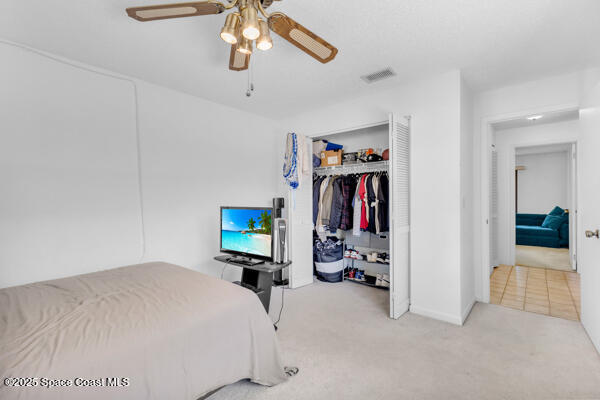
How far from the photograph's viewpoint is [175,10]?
1333mm

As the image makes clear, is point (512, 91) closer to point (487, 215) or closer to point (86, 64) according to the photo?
point (487, 215)

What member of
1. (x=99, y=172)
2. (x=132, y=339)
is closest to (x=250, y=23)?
(x=132, y=339)

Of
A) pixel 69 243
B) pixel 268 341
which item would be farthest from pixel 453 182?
pixel 69 243

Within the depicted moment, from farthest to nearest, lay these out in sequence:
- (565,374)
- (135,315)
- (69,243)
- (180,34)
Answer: (69,243)
(180,34)
(565,374)
(135,315)

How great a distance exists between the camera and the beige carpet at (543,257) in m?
4.67

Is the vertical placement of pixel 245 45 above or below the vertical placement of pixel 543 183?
above

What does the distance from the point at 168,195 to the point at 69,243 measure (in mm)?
944

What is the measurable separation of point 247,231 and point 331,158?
1.77 m

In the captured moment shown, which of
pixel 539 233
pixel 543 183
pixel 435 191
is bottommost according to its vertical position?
pixel 539 233

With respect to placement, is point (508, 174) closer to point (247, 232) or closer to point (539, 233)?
point (539, 233)

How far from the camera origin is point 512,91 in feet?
9.75

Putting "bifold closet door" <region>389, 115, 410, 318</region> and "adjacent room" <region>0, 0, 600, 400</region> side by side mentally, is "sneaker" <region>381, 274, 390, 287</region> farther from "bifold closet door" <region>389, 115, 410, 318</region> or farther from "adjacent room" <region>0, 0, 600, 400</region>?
"bifold closet door" <region>389, 115, 410, 318</region>

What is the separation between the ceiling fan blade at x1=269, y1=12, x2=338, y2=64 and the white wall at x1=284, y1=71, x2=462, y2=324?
5.12 feet

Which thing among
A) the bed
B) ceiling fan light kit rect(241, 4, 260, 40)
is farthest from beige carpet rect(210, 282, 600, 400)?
ceiling fan light kit rect(241, 4, 260, 40)
